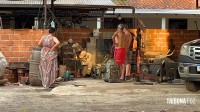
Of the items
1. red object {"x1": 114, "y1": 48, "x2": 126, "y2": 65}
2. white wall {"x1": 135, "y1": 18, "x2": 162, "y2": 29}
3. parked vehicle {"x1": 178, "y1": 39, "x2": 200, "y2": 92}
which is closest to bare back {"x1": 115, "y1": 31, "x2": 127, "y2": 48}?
red object {"x1": 114, "y1": 48, "x2": 126, "y2": 65}

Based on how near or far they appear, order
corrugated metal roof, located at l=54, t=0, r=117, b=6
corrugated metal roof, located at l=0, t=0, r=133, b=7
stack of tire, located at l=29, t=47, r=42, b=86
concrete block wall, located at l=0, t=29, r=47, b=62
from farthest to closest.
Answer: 1. corrugated metal roof, located at l=54, t=0, r=117, b=6
2. corrugated metal roof, located at l=0, t=0, r=133, b=7
3. concrete block wall, located at l=0, t=29, r=47, b=62
4. stack of tire, located at l=29, t=47, r=42, b=86

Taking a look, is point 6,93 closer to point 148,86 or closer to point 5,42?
point 5,42

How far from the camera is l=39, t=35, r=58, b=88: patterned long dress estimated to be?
12.2 metres

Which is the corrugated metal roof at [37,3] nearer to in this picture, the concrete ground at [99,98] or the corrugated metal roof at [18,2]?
the corrugated metal roof at [18,2]

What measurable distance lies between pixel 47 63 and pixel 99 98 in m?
2.55

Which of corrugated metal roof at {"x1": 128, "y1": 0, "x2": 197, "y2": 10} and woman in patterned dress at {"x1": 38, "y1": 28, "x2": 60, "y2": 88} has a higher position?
corrugated metal roof at {"x1": 128, "y1": 0, "x2": 197, "y2": 10}

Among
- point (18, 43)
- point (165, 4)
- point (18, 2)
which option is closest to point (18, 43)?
point (18, 43)

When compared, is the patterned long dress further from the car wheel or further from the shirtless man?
the car wheel

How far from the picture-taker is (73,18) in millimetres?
20156

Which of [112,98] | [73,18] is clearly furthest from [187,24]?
[112,98]

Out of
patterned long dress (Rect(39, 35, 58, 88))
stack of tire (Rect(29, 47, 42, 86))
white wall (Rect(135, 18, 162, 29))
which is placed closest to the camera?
patterned long dress (Rect(39, 35, 58, 88))

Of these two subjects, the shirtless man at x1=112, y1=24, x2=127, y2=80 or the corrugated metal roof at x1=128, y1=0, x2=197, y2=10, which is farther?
the corrugated metal roof at x1=128, y1=0, x2=197, y2=10

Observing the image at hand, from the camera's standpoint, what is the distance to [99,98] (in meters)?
10.4

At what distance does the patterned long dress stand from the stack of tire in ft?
0.86
